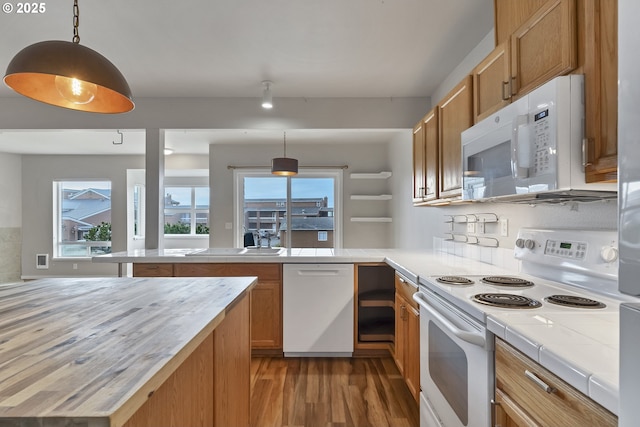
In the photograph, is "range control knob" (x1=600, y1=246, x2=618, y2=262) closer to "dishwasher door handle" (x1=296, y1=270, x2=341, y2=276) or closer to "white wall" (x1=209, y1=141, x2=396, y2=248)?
"dishwasher door handle" (x1=296, y1=270, x2=341, y2=276)

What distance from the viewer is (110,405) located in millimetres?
539

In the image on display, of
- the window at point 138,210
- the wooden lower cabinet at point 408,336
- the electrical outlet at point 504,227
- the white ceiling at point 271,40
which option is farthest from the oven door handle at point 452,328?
the window at point 138,210

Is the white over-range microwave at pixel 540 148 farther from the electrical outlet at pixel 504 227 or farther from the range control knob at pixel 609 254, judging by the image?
the electrical outlet at pixel 504 227

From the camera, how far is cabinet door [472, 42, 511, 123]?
1.48m

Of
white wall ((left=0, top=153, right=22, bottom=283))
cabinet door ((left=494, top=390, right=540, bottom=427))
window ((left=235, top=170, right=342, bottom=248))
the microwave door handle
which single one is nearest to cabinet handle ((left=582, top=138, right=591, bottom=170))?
the microwave door handle

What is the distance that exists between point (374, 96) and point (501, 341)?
2885 mm

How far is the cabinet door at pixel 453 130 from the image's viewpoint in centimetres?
186

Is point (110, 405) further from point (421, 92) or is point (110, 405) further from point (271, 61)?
point (421, 92)

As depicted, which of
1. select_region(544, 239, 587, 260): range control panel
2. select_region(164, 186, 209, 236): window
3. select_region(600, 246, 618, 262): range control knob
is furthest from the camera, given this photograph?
select_region(164, 186, 209, 236): window

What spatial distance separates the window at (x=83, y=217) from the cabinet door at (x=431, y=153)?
6.33 m

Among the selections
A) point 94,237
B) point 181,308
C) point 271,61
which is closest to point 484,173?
point 181,308

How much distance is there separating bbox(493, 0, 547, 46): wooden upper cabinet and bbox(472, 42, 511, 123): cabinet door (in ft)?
0.26

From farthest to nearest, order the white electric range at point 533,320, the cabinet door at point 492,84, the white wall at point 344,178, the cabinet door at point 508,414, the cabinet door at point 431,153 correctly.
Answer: the white wall at point 344,178 → the cabinet door at point 431,153 → the cabinet door at point 492,84 → the cabinet door at point 508,414 → the white electric range at point 533,320

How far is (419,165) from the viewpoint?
9.01 ft
